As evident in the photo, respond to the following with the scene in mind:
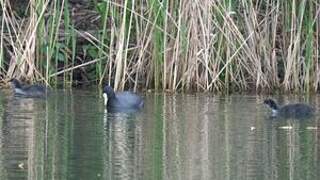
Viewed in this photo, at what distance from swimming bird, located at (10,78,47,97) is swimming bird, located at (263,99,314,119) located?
125 inches

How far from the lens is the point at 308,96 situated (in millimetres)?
15008

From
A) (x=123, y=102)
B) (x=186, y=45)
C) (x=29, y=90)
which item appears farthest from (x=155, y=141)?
(x=186, y=45)

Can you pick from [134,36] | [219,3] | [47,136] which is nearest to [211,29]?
[219,3]

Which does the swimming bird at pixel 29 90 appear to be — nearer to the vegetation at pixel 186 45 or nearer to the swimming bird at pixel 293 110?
the vegetation at pixel 186 45

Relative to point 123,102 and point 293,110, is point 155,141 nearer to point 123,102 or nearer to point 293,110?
point 293,110

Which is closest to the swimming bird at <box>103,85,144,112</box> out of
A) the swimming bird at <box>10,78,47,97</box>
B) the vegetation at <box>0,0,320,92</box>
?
the swimming bird at <box>10,78,47,97</box>

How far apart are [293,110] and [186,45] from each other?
290 cm

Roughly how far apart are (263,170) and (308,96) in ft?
21.5

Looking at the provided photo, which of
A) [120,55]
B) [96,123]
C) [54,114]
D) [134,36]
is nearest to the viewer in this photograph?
[96,123]

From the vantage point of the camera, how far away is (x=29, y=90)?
1407cm

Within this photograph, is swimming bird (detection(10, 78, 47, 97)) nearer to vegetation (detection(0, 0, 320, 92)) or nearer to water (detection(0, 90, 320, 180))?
water (detection(0, 90, 320, 180))

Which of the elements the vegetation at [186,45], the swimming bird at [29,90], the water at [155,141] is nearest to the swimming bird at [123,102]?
the water at [155,141]

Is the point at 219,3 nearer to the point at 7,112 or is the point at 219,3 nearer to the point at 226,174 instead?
the point at 7,112

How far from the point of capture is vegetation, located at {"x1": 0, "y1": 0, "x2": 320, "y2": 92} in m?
15.1
